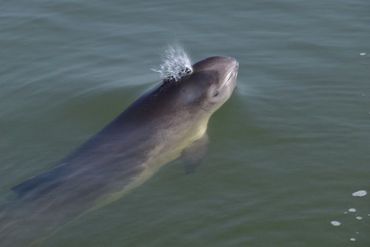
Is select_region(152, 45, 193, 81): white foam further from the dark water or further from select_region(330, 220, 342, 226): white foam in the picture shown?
select_region(330, 220, 342, 226): white foam

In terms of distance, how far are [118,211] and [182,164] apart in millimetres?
1441

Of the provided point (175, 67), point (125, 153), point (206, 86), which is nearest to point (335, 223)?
point (125, 153)

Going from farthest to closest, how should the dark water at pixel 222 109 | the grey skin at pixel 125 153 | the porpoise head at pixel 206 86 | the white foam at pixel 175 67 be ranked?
the white foam at pixel 175 67
the porpoise head at pixel 206 86
the grey skin at pixel 125 153
the dark water at pixel 222 109

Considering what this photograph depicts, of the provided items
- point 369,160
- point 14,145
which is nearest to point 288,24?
point 369,160

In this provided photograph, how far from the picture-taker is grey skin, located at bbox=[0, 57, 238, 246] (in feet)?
32.8

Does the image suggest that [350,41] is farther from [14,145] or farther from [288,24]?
[14,145]

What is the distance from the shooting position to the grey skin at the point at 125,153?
998cm

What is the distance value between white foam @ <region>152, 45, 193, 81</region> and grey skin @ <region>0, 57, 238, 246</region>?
10cm

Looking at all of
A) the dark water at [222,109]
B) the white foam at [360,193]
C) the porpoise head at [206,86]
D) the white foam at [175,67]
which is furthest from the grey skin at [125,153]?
the white foam at [360,193]

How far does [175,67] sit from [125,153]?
2.14m

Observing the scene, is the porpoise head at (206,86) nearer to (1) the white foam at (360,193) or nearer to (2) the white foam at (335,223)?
(1) the white foam at (360,193)

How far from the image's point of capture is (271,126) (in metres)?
11.9

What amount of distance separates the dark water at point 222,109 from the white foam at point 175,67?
1.02 feet

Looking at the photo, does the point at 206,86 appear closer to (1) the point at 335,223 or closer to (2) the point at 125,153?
(2) the point at 125,153
